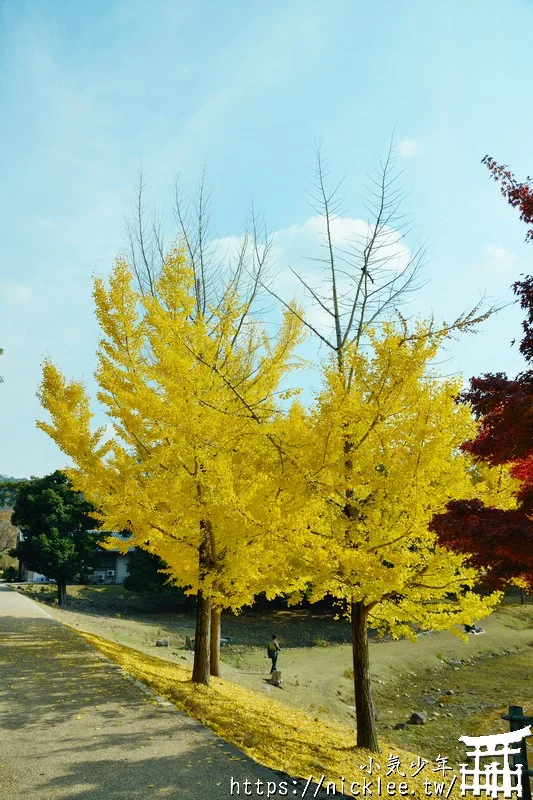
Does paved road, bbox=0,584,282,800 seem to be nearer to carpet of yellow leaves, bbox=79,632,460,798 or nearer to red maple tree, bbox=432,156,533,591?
carpet of yellow leaves, bbox=79,632,460,798

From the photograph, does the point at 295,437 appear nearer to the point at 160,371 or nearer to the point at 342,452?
the point at 342,452

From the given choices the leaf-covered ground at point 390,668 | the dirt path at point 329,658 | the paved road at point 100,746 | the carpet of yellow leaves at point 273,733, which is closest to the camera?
the paved road at point 100,746

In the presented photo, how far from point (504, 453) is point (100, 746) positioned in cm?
539

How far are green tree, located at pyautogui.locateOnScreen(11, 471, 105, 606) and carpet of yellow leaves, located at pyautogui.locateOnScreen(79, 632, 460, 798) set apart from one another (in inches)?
765

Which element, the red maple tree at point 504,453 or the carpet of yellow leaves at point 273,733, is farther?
the carpet of yellow leaves at point 273,733

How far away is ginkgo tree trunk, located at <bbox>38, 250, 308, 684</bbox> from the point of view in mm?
8047

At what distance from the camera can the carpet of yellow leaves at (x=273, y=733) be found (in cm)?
645

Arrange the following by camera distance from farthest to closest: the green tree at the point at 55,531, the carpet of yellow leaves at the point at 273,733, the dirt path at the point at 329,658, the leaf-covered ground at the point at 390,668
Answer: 1. the green tree at the point at 55,531
2. the dirt path at the point at 329,658
3. the leaf-covered ground at the point at 390,668
4. the carpet of yellow leaves at the point at 273,733

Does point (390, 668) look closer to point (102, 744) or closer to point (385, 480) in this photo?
point (385, 480)

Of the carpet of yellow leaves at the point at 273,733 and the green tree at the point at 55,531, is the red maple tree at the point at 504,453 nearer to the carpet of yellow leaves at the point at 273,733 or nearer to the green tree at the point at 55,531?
the carpet of yellow leaves at the point at 273,733

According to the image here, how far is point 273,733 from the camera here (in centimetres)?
783

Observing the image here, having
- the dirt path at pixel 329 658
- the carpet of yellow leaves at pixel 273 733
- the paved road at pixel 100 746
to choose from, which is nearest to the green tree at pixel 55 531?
the dirt path at pixel 329 658

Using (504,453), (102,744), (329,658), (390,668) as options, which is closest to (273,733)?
(102,744)

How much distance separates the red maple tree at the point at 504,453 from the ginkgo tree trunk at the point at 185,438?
2.71 m
